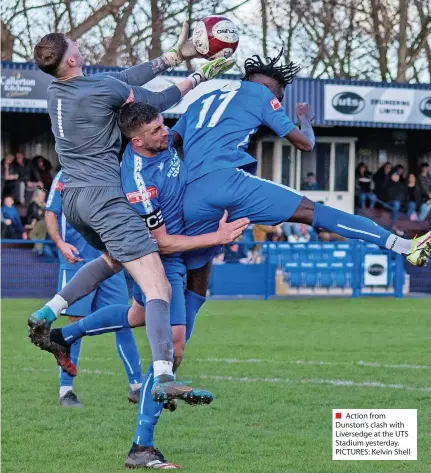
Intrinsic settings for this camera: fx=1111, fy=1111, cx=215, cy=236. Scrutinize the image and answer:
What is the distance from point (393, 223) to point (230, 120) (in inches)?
696

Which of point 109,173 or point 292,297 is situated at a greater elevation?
point 109,173

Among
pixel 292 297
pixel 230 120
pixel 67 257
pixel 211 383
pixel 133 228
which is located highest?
pixel 230 120

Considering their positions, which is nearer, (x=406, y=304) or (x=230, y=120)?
(x=230, y=120)

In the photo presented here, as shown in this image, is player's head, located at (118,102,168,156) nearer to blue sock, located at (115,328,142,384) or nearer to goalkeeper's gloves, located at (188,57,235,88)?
goalkeeper's gloves, located at (188,57,235,88)

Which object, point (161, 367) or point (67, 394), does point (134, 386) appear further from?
point (161, 367)

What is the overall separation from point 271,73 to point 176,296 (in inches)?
65.2

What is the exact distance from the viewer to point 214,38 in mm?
7199

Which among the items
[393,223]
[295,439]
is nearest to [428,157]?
[393,223]

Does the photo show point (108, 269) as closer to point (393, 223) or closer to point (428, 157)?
point (393, 223)

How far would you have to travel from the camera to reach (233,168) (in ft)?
22.4

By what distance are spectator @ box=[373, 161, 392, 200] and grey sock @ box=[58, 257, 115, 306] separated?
65.1 feet

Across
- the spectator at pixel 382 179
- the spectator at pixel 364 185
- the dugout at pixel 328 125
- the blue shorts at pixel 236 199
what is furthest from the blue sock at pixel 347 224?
the spectator at pixel 364 185

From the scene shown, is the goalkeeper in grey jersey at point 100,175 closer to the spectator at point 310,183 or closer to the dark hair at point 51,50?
the dark hair at point 51,50

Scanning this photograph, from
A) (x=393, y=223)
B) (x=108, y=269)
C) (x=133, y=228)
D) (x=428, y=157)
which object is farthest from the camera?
(x=428, y=157)
